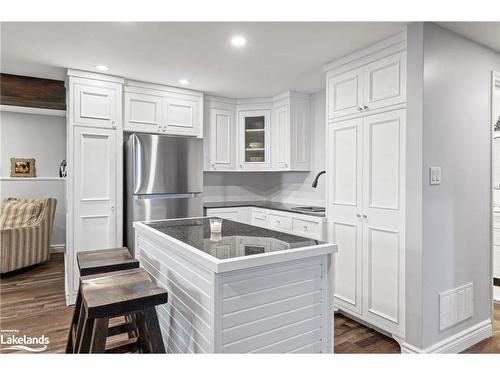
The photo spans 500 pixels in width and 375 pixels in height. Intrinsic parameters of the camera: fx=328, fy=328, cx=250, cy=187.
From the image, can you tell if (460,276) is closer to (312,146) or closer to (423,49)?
(423,49)

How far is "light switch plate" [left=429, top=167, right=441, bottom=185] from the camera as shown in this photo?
6.89 feet

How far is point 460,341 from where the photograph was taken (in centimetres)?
227

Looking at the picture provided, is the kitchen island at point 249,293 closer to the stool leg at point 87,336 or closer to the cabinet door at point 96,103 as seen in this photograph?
the stool leg at point 87,336

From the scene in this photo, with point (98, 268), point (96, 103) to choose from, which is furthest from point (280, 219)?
point (96, 103)

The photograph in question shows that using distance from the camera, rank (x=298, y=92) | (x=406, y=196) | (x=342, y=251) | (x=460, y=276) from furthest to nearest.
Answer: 1. (x=298, y=92)
2. (x=342, y=251)
3. (x=460, y=276)
4. (x=406, y=196)

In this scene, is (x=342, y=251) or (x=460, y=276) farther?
(x=342, y=251)

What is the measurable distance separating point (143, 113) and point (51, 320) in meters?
→ 2.10

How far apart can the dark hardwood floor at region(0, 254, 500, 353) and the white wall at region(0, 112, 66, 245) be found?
140 centimetres

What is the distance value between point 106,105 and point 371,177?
256 centimetres

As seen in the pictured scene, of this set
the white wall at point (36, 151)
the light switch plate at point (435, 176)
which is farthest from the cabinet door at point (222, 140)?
the light switch plate at point (435, 176)

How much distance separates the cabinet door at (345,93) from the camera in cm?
260

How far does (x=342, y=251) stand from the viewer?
2.77 m

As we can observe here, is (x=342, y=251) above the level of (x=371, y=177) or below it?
below

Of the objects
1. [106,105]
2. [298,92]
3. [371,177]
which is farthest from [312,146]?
[106,105]
